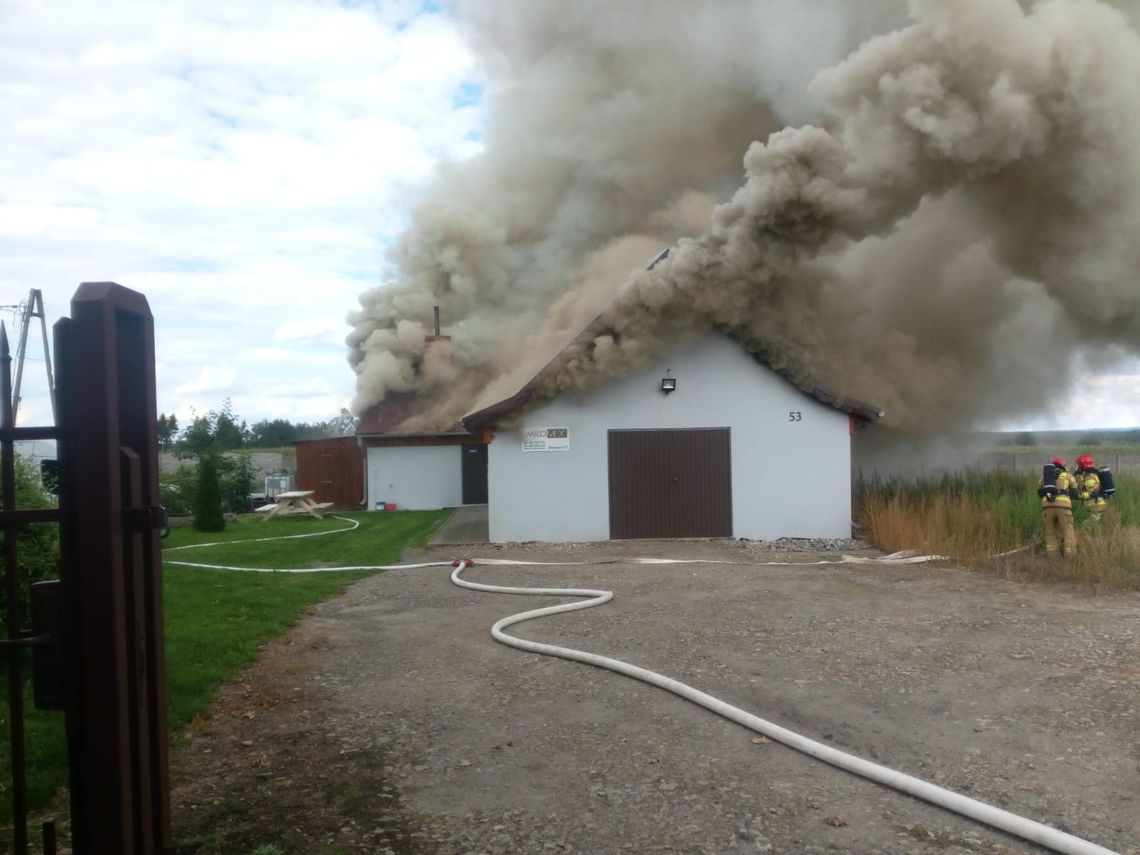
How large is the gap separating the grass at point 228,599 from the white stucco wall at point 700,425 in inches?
99.3

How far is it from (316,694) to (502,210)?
24549 millimetres

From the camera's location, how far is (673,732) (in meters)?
5.41

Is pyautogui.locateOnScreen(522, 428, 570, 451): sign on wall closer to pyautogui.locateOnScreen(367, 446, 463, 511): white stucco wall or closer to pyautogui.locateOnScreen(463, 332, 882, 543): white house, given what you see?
pyautogui.locateOnScreen(463, 332, 882, 543): white house

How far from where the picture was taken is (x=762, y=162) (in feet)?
48.6

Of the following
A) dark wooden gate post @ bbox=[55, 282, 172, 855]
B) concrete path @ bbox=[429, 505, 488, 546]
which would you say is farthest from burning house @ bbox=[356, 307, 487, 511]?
dark wooden gate post @ bbox=[55, 282, 172, 855]

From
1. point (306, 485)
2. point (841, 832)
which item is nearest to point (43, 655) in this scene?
point (841, 832)

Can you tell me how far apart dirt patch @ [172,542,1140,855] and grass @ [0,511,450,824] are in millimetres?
288

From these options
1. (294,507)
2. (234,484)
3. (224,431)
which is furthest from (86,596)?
(224,431)

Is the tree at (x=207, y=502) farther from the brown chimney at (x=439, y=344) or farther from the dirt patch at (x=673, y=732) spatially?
the dirt patch at (x=673, y=732)

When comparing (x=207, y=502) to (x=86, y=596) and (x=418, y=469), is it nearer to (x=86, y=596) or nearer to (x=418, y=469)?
(x=418, y=469)

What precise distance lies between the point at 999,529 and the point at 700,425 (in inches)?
189

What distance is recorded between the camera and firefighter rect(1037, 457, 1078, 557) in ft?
38.8

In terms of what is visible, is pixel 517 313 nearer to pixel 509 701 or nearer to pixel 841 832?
pixel 509 701

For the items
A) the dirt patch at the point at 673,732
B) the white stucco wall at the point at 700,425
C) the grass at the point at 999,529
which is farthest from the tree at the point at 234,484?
→ the dirt patch at the point at 673,732
